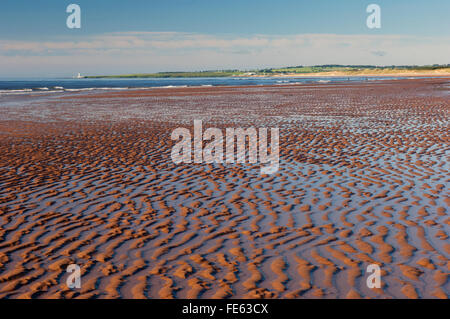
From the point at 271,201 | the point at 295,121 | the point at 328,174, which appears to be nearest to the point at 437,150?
the point at 328,174

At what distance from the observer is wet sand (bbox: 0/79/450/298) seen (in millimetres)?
5609

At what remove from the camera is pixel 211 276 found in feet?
19.0

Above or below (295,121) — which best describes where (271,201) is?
below

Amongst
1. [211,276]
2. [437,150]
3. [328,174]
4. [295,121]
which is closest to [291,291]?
[211,276]

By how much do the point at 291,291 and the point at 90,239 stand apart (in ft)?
12.1

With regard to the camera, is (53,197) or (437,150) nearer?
(53,197)

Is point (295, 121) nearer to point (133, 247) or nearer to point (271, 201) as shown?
point (271, 201)

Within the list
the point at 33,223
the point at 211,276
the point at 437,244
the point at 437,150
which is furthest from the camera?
the point at 437,150

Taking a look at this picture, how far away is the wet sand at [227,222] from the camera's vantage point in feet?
18.4

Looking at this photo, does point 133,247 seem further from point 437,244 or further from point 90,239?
point 437,244

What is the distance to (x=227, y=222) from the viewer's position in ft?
26.1
